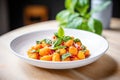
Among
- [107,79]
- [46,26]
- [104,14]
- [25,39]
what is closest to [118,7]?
[104,14]

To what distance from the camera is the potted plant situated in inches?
47.3

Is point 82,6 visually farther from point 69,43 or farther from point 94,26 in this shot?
point 69,43

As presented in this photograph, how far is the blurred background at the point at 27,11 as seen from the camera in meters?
2.62

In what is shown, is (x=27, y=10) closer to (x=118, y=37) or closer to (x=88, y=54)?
(x=118, y=37)

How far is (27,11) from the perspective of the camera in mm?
2719

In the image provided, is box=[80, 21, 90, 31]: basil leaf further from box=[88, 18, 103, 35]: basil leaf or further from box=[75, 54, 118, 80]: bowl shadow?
box=[75, 54, 118, 80]: bowl shadow

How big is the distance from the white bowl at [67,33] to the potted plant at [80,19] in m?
0.08

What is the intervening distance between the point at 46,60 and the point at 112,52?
369 millimetres

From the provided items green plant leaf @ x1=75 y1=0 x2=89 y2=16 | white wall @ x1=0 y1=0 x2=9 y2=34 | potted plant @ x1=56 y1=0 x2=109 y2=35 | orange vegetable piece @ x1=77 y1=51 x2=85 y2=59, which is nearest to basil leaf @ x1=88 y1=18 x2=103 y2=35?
potted plant @ x1=56 y1=0 x2=109 y2=35

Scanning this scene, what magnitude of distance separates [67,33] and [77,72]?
0.34 metres

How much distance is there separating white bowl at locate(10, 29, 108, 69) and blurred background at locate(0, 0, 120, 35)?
4.94ft

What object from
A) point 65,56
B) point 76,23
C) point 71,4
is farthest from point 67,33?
point 65,56

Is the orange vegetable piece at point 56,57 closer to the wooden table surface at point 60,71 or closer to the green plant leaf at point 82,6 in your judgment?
the wooden table surface at point 60,71

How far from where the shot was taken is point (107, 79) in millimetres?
808
